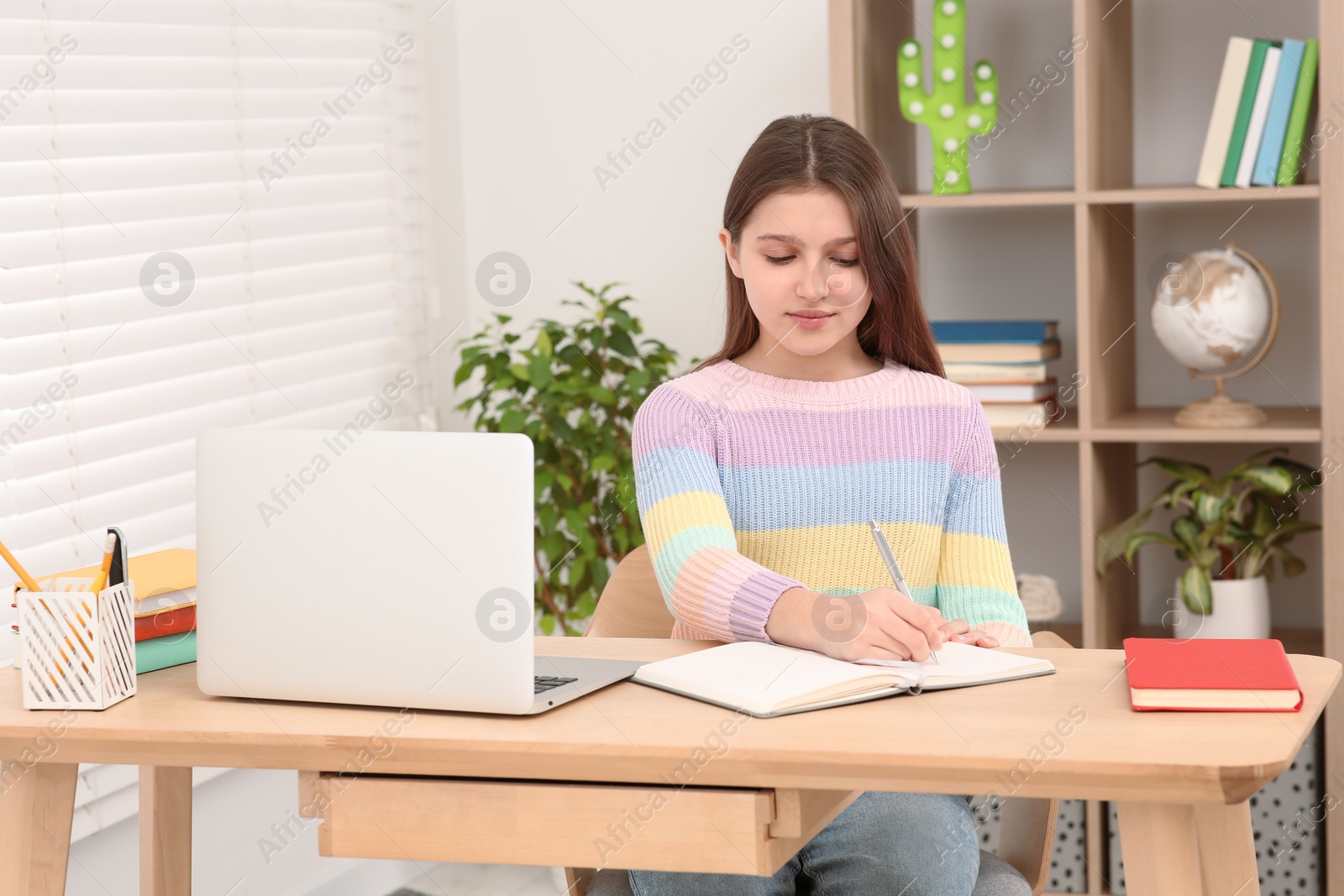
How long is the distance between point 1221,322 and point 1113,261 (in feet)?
0.80

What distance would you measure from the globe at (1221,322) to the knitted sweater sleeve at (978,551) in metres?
0.85

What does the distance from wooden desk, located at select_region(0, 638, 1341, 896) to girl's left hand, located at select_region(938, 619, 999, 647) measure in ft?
0.51

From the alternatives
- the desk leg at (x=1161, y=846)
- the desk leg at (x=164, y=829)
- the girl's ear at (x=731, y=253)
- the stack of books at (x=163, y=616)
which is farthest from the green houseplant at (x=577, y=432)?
the desk leg at (x=1161, y=846)

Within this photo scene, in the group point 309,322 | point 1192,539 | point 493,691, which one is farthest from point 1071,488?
point 493,691

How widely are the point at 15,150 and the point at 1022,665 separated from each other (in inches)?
68.0

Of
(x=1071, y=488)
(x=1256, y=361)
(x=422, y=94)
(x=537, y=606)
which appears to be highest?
(x=422, y=94)

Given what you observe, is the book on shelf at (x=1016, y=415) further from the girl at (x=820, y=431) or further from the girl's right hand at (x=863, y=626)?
the girl's right hand at (x=863, y=626)

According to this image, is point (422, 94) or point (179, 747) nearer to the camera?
point (179, 747)

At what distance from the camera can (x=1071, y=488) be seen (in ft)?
9.42

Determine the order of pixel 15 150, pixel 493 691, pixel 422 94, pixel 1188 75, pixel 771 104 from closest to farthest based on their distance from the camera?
pixel 493 691 < pixel 15 150 < pixel 1188 75 < pixel 771 104 < pixel 422 94

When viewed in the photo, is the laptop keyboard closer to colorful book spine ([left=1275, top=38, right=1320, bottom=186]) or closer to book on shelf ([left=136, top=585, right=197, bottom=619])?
book on shelf ([left=136, top=585, right=197, bottom=619])

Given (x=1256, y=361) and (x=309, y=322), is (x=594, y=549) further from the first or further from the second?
(x=1256, y=361)

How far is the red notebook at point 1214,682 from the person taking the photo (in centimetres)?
115

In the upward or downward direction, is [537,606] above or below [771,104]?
below
